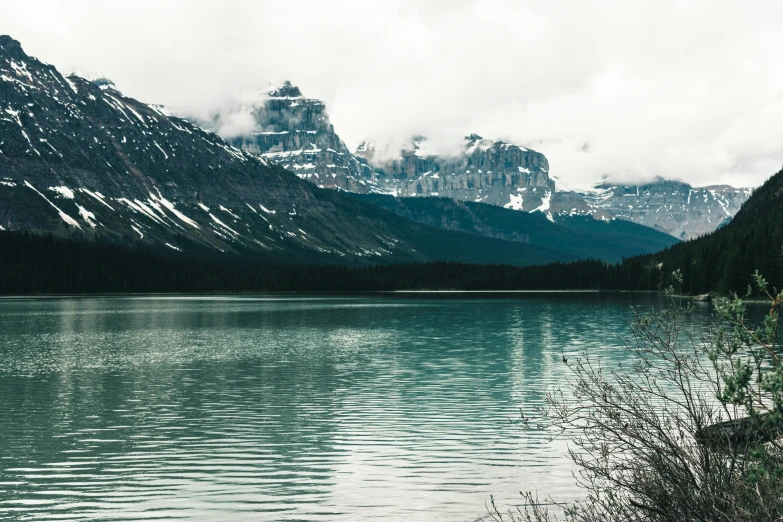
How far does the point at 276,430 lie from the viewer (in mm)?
39875

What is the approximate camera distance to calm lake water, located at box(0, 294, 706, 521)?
27156 millimetres

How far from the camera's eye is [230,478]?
3014 centimetres

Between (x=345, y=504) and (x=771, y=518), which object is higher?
(x=771, y=518)

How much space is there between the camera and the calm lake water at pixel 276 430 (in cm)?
2716

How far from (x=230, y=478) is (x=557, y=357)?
4751 centimetres

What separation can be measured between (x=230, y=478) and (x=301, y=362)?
41.9 metres

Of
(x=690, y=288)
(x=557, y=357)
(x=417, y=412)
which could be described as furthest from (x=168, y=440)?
(x=690, y=288)

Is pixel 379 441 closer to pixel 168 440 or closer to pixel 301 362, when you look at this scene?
pixel 168 440

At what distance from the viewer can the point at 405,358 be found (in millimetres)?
74812

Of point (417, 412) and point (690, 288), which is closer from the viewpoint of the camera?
point (417, 412)

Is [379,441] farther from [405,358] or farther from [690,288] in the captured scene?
[690,288]

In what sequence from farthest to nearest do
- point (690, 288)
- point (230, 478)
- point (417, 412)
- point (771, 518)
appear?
point (690, 288) < point (417, 412) < point (230, 478) < point (771, 518)

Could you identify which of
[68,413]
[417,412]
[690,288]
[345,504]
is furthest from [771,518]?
[690,288]

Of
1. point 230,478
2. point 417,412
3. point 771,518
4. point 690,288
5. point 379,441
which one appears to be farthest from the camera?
point 690,288
